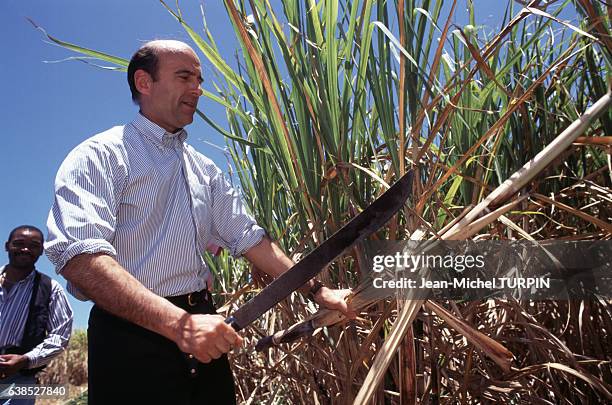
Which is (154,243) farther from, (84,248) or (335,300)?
(335,300)

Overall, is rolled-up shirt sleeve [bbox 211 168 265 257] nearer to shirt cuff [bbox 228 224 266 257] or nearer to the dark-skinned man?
shirt cuff [bbox 228 224 266 257]

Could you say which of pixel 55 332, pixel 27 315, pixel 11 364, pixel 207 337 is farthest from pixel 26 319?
pixel 207 337

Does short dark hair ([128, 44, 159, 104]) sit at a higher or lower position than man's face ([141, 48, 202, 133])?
higher

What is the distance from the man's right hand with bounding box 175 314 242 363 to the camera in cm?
108

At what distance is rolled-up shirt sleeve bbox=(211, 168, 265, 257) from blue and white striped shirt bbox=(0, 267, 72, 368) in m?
1.66

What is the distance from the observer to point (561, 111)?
1.52m

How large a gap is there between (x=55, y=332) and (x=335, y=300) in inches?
88.8

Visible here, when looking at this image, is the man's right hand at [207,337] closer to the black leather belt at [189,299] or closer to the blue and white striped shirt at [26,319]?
the black leather belt at [189,299]

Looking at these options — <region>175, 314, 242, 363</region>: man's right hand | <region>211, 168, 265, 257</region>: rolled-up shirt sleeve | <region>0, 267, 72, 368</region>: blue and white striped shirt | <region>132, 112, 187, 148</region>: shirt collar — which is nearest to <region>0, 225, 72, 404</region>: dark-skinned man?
<region>0, 267, 72, 368</region>: blue and white striped shirt

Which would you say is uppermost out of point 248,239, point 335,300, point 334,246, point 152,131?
point 152,131

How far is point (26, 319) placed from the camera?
2.90 metres

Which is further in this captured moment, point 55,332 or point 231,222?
point 55,332

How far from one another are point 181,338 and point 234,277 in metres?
1.68

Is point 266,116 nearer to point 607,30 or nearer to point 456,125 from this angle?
point 456,125
